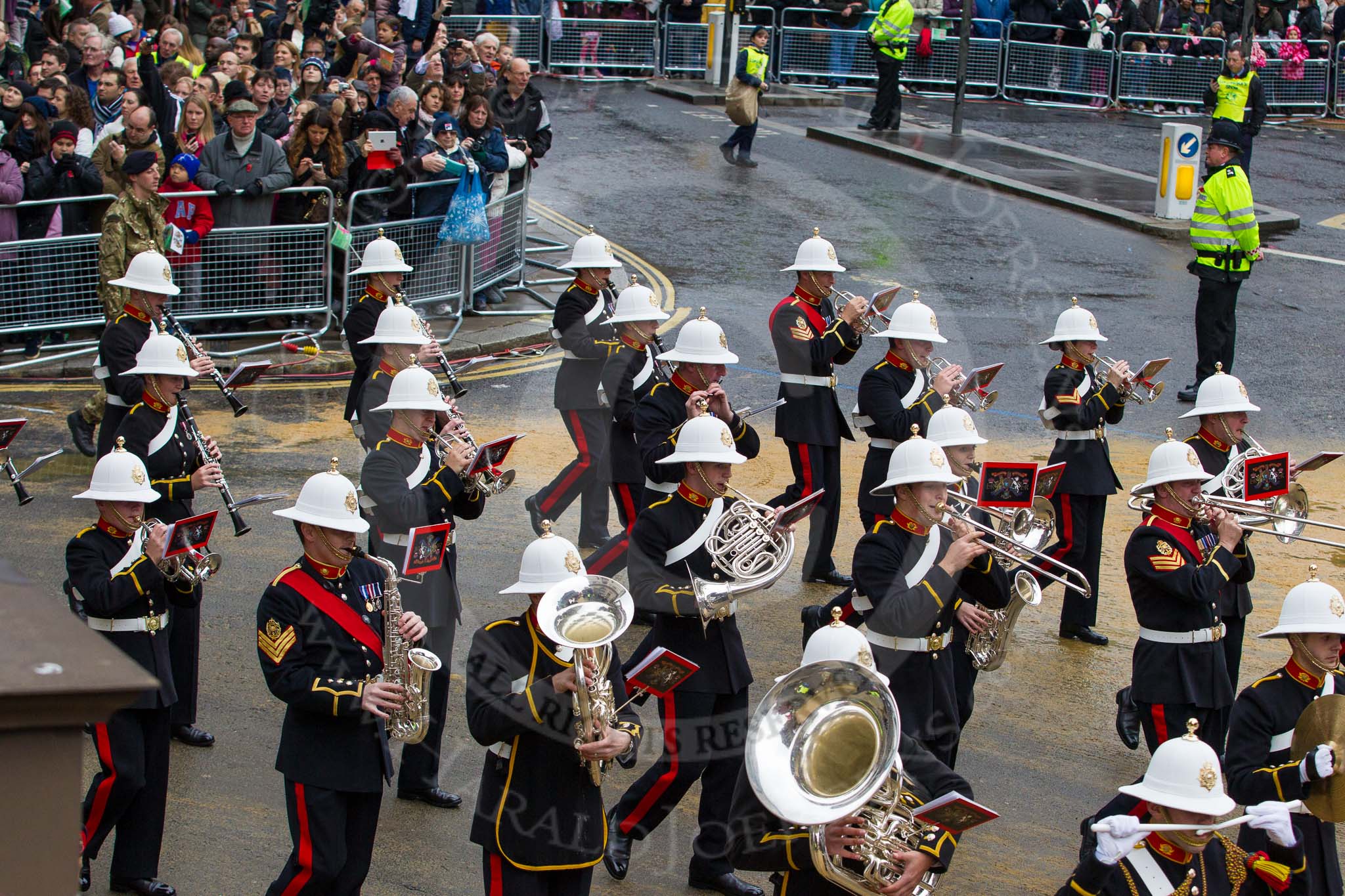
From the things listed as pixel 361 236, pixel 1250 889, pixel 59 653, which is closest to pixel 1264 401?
pixel 361 236

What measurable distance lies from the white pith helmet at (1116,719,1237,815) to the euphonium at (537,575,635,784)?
184 cm

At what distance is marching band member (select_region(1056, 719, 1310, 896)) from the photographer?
18.1ft

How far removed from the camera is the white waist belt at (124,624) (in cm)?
698

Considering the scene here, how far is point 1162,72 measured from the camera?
27.3 meters

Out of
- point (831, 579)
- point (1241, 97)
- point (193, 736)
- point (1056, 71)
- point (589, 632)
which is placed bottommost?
point (193, 736)

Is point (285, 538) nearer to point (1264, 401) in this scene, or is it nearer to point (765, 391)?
point (765, 391)

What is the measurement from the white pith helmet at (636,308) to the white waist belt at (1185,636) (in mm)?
3851

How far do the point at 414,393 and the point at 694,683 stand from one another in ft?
6.89

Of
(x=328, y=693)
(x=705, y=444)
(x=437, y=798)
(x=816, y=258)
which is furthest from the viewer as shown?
(x=816, y=258)

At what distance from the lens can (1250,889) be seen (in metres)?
6.21

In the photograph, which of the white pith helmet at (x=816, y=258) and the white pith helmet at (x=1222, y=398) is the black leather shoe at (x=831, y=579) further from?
the white pith helmet at (x=1222, y=398)

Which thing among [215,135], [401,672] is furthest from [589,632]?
[215,135]

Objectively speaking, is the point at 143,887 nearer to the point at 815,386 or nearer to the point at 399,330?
the point at 399,330

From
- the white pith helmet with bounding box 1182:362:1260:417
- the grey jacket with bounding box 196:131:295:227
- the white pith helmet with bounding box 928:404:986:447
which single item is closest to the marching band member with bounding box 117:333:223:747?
the white pith helmet with bounding box 928:404:986:447
